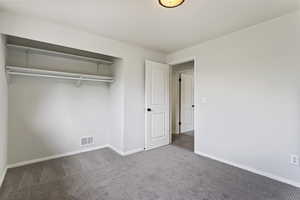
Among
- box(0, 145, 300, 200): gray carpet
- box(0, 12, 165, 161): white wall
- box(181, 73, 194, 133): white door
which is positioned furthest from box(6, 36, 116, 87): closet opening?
box(181, 73, 194, 133): white door

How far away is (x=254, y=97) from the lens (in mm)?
2277

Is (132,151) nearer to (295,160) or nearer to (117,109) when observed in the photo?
(117,109)

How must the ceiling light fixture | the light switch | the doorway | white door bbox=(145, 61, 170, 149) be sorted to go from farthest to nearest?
the doorway → white door bbox=(145, 61, 170, 149) → the light switch → the ceiling light fixture

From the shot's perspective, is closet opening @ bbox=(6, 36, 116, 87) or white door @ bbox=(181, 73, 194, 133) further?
white door @ bbox=(181, 73, 194, 133)

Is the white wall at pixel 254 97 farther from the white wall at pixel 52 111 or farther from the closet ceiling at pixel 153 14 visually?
the white wall at pixel 52 111

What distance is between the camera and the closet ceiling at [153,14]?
70.7 inches

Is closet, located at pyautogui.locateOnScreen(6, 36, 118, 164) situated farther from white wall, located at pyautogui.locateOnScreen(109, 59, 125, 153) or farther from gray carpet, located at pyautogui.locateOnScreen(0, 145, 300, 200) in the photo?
gray carpet, located at pyautogui.locateOnScreen(0, 145, 300, 200)

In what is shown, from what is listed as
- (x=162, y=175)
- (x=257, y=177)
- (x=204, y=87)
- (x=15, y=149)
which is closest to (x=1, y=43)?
(x=15, y=149)

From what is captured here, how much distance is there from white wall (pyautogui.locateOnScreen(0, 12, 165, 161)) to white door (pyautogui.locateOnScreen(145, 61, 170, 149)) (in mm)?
144

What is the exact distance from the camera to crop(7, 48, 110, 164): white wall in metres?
2.47

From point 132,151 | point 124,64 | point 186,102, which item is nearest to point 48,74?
point 124,64

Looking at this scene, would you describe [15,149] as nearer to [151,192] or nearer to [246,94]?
[151,192]

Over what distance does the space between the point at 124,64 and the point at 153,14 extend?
1.24 m

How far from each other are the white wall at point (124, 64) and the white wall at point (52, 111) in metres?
0.41
